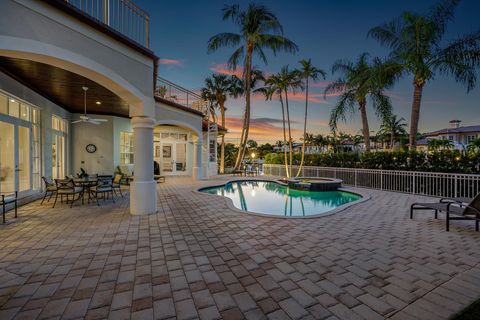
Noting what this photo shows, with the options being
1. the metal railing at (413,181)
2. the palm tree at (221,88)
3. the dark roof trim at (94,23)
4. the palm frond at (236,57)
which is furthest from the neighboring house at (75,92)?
the palm tree at (221,88)

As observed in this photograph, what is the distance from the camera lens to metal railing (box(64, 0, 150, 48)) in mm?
5199

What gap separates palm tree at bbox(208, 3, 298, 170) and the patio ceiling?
30.7 ft

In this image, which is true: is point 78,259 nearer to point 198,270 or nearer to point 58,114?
point 198,270

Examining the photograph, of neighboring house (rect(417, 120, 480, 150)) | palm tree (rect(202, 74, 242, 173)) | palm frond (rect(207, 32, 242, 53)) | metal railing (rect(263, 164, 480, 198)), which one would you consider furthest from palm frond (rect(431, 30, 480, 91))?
neighboring house (rect(417, 120, 480, 150))

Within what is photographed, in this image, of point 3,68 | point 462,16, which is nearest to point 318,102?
point 462,16

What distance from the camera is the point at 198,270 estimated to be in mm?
3213

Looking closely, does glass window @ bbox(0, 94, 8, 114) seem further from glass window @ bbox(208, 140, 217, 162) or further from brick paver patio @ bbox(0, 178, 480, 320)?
glass window @ bbox(208, 140, 217, 162)

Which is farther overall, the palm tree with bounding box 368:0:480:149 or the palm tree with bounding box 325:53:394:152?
the palm tree with bounding box 325:53:394:152

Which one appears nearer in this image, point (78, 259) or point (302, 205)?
point (78, 259)

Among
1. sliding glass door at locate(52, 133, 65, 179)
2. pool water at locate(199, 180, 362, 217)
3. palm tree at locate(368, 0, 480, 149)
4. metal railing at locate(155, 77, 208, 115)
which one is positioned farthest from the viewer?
metal railing at locate(155, 77, 208, 115)

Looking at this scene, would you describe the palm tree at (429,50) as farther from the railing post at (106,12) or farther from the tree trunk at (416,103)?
the railing post at (106,12)

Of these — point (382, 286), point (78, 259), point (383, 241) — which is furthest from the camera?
point (383, 241)

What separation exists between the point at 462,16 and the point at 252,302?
14.8m

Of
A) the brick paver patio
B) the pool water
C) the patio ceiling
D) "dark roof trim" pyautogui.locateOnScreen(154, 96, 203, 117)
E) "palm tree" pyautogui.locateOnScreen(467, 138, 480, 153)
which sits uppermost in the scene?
"dark roof trim" pyautogui.locateOnScreen(154, 96, 203, 117)
